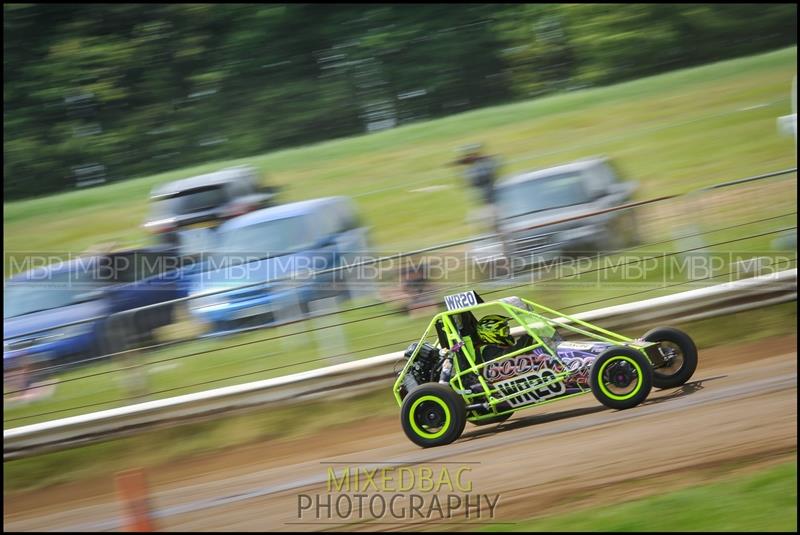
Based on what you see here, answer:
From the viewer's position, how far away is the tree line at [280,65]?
16891 mm

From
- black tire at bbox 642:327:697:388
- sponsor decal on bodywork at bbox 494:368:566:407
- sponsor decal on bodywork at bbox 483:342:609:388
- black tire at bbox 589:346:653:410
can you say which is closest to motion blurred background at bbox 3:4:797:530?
black tire at bbox 642:327:697:388

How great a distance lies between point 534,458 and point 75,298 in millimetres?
6426

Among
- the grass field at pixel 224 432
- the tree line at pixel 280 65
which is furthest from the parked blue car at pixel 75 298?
the tree line at pixel 280 65

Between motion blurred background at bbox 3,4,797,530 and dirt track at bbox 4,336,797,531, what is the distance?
15 cm

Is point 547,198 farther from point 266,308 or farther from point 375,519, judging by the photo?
point 375,519

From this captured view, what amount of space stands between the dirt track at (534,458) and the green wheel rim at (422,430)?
0.13 metres

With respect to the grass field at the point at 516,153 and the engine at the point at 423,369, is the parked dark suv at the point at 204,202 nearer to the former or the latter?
the grass field at the point at 516,153

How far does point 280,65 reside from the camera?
59.3ft

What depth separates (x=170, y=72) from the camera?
18.1m

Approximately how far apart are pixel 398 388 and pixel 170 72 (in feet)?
41.6

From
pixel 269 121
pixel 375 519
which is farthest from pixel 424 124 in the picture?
pixel 375 519

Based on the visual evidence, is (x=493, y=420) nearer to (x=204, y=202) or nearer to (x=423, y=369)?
(x=423, y=369)

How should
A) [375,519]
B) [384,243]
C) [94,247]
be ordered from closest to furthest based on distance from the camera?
[375,519] → [384,243] → [94,247]

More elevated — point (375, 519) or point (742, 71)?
point (742, 71)
